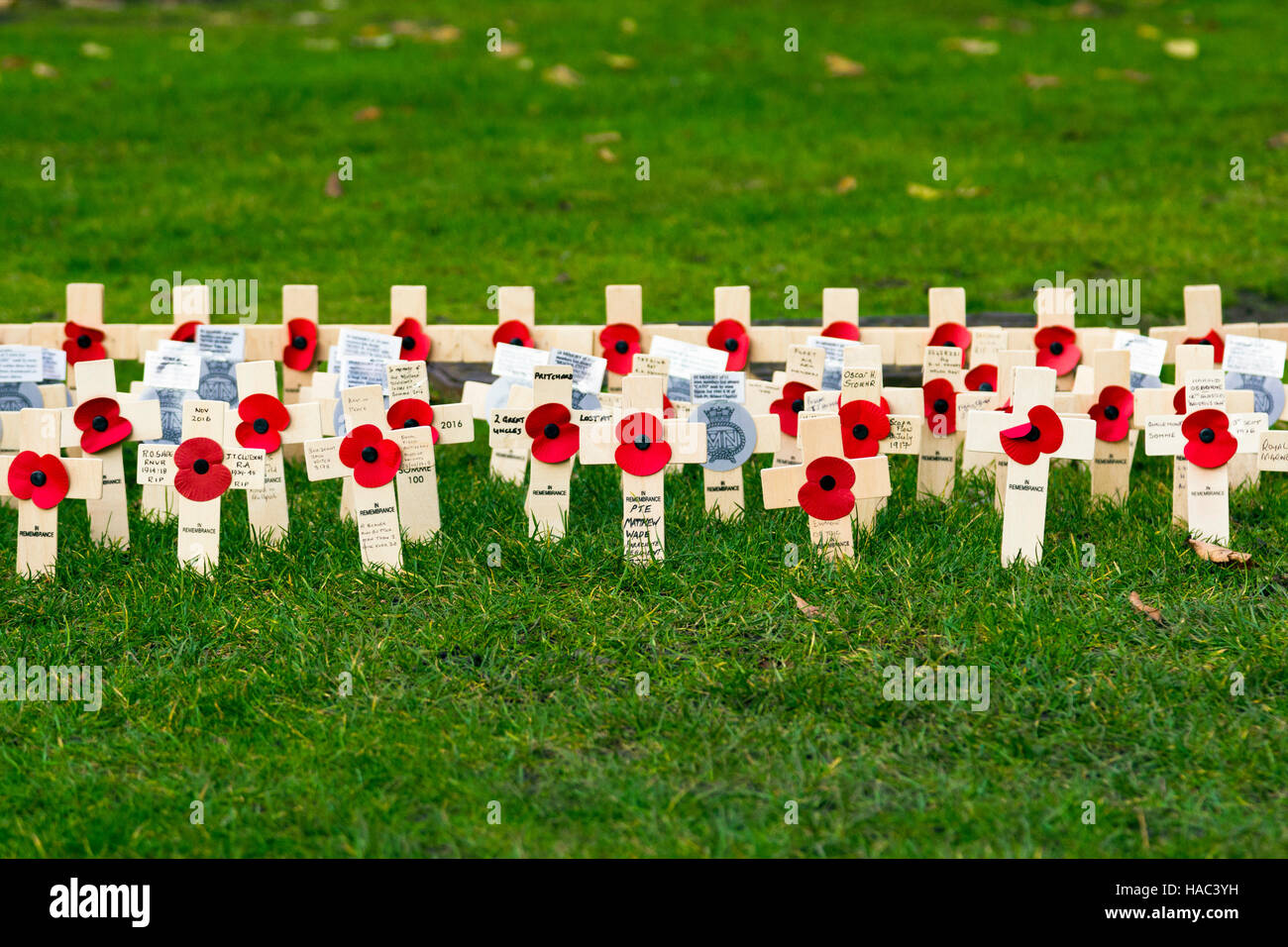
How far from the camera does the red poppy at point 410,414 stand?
436 cm

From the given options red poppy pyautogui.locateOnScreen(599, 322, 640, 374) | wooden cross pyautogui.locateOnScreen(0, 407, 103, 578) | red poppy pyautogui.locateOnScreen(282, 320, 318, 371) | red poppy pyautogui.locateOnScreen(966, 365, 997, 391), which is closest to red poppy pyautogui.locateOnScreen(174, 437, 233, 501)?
wooden cross pyautogui.locateOnScreen(0, 407, 103, 578)

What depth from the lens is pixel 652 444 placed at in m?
4.20

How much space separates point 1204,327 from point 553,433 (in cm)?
272

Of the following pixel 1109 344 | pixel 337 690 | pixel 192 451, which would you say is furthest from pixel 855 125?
pixel 337 690

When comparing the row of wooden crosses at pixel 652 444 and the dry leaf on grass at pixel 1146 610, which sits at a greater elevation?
the row of wooden crosses at pixel 652 444

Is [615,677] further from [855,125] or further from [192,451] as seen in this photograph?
[855,125]

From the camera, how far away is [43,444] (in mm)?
4203

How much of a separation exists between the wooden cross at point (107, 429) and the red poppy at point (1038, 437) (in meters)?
2.87

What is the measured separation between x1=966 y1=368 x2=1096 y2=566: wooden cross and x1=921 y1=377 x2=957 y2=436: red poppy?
0.47 metres

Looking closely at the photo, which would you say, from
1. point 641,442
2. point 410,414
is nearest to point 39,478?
point 410,414

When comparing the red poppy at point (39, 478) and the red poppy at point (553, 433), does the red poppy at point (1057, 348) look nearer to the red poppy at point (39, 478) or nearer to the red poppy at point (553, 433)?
the red poppy at point (553, 433)

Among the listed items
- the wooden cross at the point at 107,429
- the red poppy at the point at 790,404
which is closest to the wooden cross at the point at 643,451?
the red poppy at the point at 790,404

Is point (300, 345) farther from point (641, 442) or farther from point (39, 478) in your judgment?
point (641, 442)

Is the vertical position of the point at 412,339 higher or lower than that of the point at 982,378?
higher
